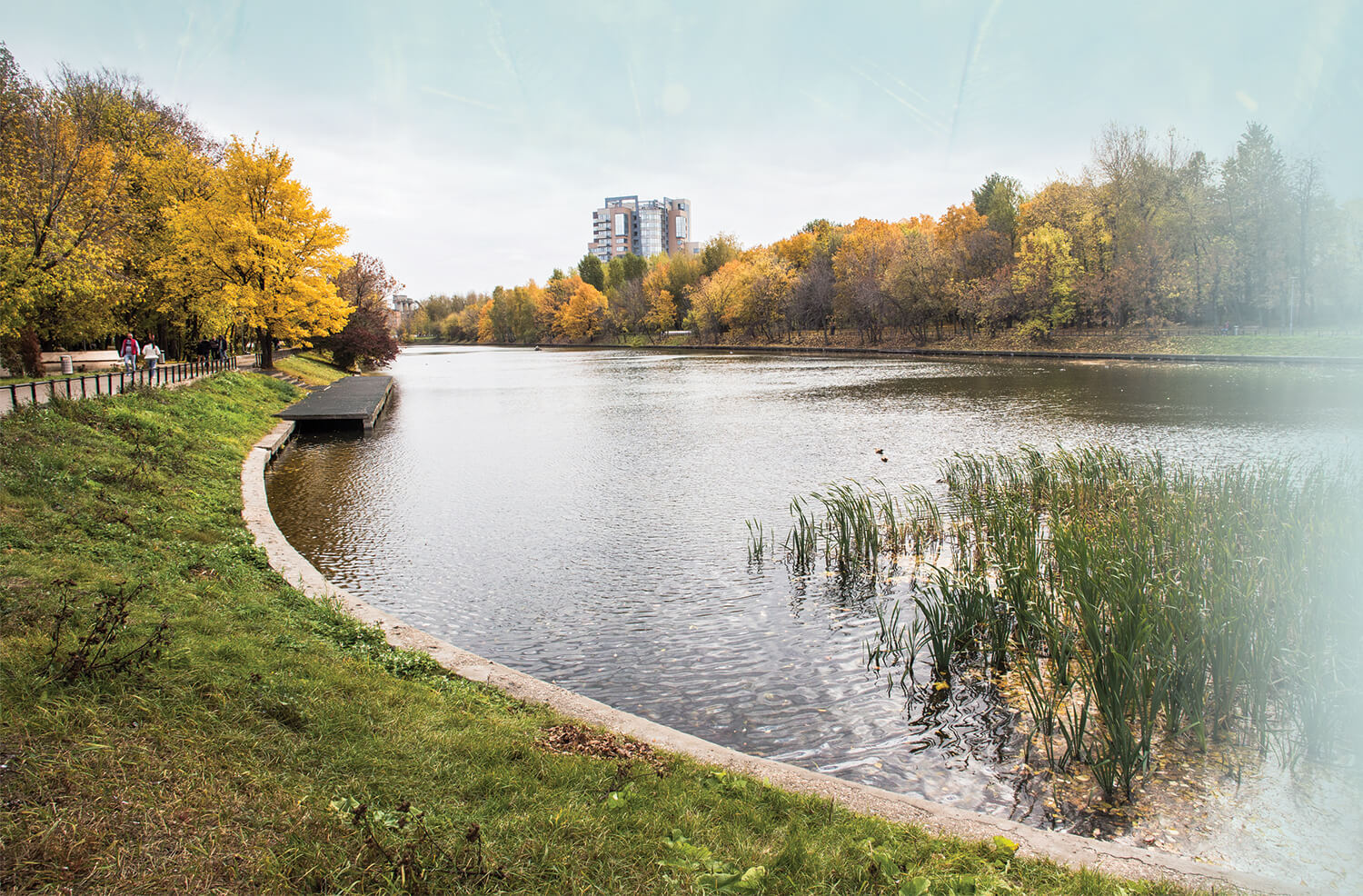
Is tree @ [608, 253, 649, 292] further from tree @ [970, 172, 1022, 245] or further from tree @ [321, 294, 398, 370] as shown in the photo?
tree @ [321, 294, 398, 370]

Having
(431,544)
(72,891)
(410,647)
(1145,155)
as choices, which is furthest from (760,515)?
(1145,155)

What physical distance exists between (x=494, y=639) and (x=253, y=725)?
420cm

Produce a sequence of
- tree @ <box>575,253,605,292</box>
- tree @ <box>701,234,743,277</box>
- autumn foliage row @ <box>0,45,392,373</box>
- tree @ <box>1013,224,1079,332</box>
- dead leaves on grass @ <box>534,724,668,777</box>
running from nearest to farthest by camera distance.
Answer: dead leaves on grass @ <box>534,724,668,777</box> < autumn foliage row @ <box>0,45,392,373</box> < tree @ <box>1013,224,1079,332</box> < tree @ <box>701,234,743,277</box> < tree @ <box>575,253,605,292</box>

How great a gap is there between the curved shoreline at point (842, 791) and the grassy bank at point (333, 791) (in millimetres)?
228

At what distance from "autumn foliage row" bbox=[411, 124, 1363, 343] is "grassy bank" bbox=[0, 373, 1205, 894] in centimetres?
286

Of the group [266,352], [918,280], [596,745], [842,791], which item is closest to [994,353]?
[918,280]

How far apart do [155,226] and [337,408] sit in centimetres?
1659

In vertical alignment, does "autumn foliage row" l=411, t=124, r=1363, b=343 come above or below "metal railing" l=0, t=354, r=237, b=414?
above

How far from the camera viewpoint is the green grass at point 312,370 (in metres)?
41.3

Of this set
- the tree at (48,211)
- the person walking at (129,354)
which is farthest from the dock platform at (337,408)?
the tree at (48,211)

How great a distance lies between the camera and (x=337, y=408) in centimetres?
2719

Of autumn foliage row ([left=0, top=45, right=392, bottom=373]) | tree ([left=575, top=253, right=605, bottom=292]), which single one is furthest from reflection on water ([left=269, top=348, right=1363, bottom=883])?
tree ([left=575, top=253, right=605, bottom=292])

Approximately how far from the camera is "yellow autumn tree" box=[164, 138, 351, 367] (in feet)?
115

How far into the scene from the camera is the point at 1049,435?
20859mm
